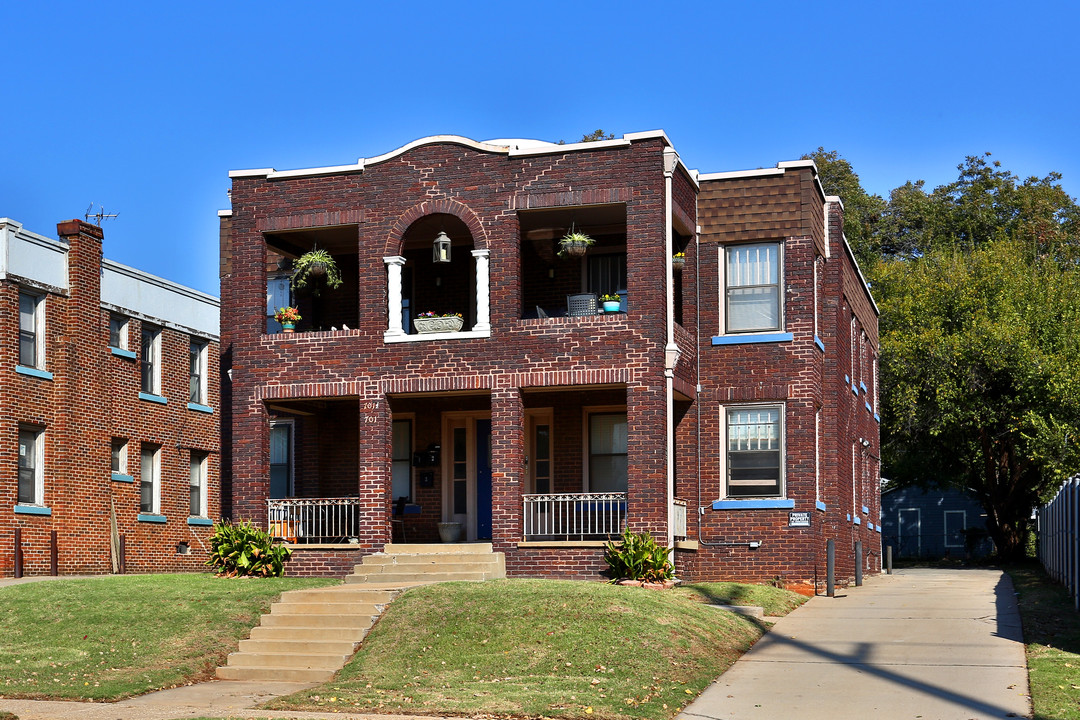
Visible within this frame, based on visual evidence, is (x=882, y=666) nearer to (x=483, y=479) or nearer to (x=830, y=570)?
(x=830, y=570)

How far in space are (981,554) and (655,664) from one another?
1578 inches

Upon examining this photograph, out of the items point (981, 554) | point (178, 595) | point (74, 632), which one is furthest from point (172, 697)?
point (981, 554)

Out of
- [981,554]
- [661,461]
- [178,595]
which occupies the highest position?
[661,461]

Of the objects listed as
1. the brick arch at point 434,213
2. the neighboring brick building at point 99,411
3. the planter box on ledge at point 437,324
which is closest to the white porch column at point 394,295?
the brick arch at point 434,213

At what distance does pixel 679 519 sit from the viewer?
21.8 m

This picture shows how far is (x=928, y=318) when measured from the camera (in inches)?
1496

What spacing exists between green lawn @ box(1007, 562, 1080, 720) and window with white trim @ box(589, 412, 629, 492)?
6.96m

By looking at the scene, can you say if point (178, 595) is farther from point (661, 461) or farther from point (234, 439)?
point (661, 461)

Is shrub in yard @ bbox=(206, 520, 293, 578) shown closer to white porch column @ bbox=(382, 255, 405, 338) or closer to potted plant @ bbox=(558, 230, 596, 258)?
white porch column @ bbox=(382, 255, 405, 338)

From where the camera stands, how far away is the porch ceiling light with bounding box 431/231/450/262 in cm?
2155

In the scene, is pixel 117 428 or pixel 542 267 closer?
pixel 542 267

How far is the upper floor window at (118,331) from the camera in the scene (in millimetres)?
28375

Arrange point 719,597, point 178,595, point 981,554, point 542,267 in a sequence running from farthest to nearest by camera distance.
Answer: point 981,554 < point 542,267 < point 719,597 < point 178,595

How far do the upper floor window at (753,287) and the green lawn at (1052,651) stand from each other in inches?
250
